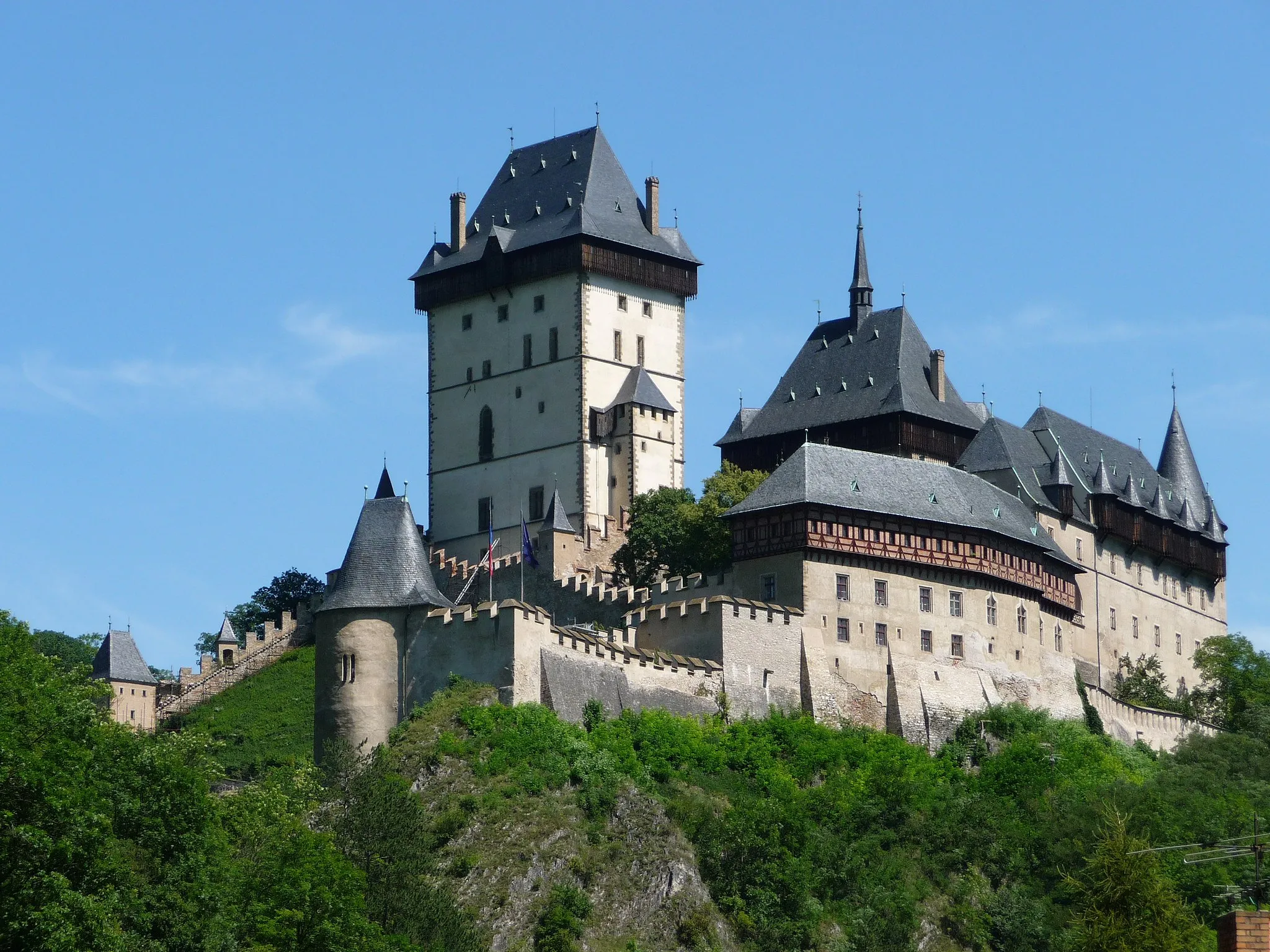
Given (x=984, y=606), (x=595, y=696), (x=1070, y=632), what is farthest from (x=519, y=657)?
(x=1070, y=632)

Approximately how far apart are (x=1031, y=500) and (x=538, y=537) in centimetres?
1553

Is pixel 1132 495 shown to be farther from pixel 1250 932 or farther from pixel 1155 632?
pixel 1250 932

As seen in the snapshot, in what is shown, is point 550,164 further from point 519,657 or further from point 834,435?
point 519,657

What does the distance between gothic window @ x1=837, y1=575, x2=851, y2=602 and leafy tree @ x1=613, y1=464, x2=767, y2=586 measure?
5.63 metres

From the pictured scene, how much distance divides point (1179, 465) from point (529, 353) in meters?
25.9

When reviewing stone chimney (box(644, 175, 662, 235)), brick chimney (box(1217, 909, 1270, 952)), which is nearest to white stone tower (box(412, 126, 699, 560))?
stone chimney (box(644, 175, 662, 235))

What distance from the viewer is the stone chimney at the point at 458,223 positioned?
102m

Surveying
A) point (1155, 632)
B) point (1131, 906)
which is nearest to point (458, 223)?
point (1155, 632)

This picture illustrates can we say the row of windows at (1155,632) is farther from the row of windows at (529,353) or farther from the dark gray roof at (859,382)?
the row of windows at (529,353)

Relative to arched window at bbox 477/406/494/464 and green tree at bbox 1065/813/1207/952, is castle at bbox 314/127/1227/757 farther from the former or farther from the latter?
green tree at bbox 1065/813/1207/952

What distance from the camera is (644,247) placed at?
322 feet

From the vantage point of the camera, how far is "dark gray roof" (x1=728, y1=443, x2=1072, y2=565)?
78.1 meters

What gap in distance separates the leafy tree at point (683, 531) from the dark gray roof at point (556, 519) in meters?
1.85

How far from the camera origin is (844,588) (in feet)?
252
